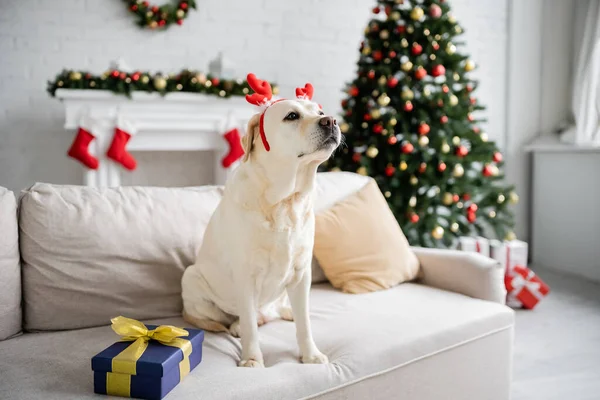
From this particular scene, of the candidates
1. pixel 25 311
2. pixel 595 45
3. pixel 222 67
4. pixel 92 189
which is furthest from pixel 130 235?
pixel 595 45

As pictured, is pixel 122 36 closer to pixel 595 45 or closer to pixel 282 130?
pixel 282 130

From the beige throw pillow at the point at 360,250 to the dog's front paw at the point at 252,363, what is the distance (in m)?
0.70

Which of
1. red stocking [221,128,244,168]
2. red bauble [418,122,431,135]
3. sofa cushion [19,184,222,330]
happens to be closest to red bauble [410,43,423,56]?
red bauble [418,122,431,135]

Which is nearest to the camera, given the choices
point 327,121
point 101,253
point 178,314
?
point 327,121

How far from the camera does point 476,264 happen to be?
207 centimetres

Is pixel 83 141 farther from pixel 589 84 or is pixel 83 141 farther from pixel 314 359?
pixel 589 84

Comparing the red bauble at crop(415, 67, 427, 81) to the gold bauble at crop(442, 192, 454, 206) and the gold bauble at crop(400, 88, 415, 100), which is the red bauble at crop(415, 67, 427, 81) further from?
the gold bauble at crop(442, 192, 454, 206)

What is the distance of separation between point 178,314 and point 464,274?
113cm

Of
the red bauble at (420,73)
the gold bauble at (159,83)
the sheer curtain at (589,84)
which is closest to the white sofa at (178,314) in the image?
the gold bauble at (159,83)

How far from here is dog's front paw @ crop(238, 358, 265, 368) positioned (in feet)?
4.78

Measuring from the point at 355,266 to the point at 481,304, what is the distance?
503 mm

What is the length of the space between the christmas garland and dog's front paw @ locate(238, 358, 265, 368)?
218cm

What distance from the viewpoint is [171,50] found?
12.6 ft

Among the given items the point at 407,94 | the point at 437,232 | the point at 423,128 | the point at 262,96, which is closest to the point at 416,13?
the point at 407,94
